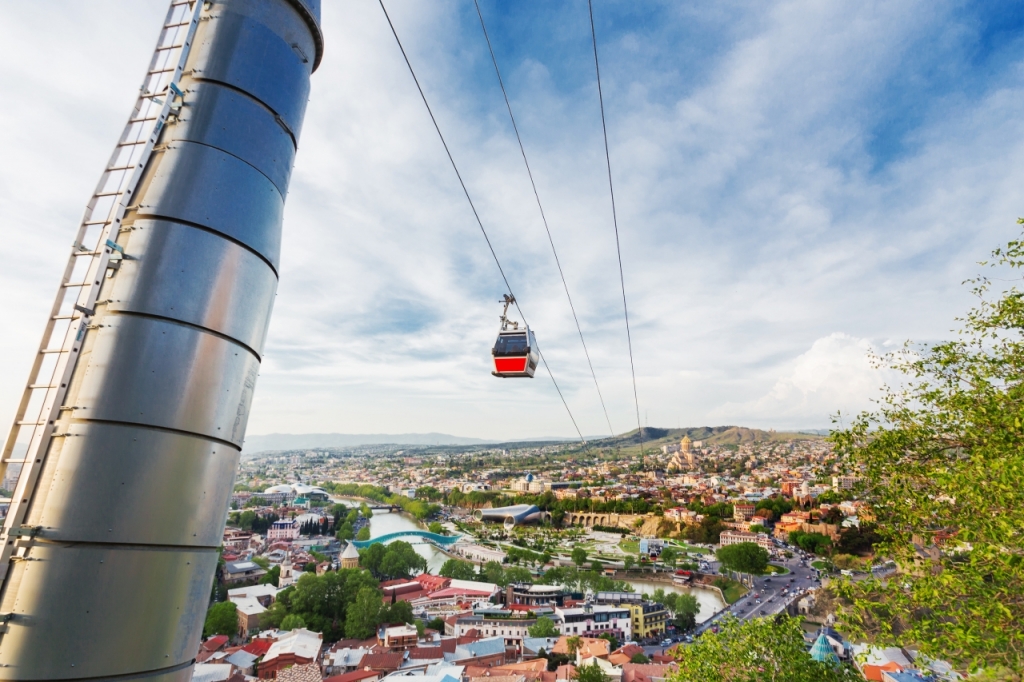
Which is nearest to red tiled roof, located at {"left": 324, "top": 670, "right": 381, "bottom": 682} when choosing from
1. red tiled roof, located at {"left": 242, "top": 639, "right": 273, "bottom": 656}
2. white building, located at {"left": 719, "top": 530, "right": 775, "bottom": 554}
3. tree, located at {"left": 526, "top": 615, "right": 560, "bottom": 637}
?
red tiled roof, located at {"left": 242, "top": 639, "right": 273, "bottom": 656}

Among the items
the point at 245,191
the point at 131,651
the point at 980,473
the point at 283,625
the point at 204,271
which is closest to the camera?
the point at 131,651

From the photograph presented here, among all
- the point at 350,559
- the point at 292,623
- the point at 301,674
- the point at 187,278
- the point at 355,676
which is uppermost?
the point at 187,278

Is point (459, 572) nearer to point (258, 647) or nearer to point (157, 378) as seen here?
point (258, 647)

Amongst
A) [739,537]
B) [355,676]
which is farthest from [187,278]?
[739,537]

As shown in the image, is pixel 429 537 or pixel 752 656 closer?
pixel 752 656

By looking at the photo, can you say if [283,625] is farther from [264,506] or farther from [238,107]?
[264,506]

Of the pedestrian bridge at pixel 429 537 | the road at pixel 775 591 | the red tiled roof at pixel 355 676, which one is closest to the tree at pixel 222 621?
the red tiled roof at pixel 355 676

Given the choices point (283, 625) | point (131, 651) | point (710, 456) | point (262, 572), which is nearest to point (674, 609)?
point (283, 625)
